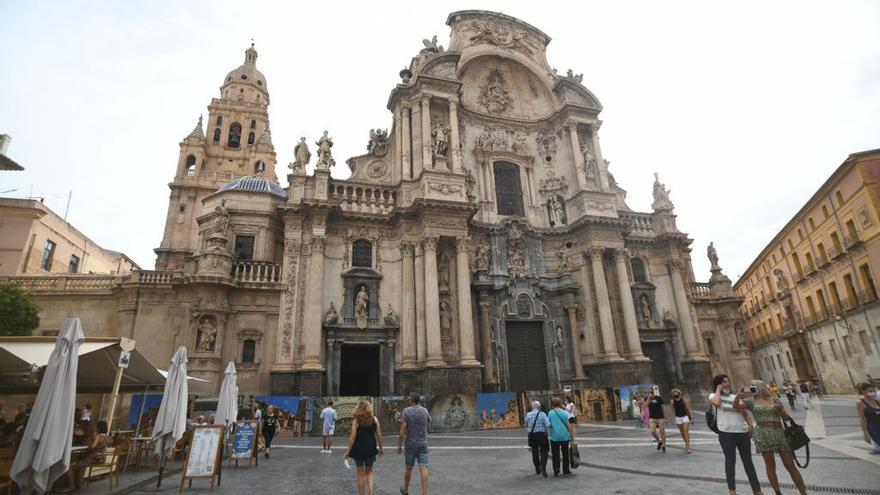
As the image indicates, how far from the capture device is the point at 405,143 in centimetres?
2489

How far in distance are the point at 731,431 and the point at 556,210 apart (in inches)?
857

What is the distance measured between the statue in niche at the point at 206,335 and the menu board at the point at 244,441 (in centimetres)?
1035

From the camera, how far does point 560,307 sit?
81.9ft

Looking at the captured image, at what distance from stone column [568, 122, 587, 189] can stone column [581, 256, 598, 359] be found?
4.96 metres

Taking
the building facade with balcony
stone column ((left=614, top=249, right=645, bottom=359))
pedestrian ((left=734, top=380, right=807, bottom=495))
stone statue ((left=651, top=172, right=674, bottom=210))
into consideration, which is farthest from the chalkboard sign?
the building facade with balcony

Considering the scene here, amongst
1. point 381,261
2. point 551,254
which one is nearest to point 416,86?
point 381,261

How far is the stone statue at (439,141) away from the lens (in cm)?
2438

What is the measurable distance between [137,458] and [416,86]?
21.4 m

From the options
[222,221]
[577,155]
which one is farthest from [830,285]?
[222,221]

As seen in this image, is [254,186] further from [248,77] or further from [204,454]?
[248,77]

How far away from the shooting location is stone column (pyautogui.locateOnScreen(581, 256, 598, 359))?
23.9m

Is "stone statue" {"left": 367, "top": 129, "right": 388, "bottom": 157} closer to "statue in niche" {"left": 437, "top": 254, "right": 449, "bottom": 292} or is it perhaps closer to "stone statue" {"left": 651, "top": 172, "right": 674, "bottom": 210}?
"statue in niche" {"left": 437, "top": 254, "right": 449, "bottom": 292}

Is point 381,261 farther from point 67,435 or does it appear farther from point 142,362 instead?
point 67,435

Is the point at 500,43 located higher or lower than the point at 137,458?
higher
